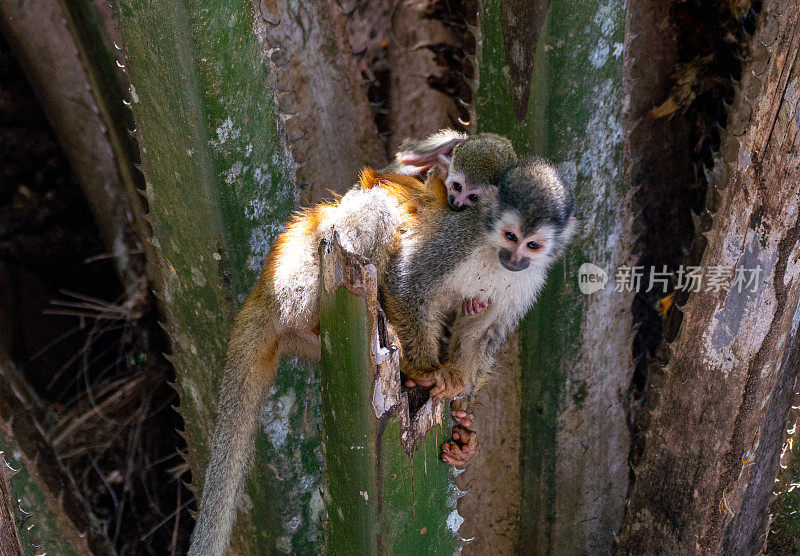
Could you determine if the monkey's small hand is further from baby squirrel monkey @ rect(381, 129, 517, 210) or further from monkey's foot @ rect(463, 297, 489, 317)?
baby squirrel monkey @ rect(381, 129, 517, 210)

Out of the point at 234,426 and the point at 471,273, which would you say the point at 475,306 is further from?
the point at 234,426

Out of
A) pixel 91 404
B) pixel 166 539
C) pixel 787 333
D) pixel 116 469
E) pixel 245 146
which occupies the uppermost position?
pixel 245 146

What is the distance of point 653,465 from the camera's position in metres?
2.41

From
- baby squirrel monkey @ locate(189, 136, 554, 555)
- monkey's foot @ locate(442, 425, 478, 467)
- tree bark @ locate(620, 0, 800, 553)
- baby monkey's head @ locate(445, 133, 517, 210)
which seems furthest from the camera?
tree bark @ locate(620, 0, 800, 553)

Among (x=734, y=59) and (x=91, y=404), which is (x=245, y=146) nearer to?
(x=734, y=59)

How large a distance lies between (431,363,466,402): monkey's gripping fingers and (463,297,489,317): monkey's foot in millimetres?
163

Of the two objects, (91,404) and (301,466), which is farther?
(91,404)

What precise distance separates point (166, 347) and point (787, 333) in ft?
8.26

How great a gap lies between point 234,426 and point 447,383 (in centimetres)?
54

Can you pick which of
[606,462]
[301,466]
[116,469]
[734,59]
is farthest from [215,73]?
[116,469]

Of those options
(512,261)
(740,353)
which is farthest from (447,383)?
(740,353)

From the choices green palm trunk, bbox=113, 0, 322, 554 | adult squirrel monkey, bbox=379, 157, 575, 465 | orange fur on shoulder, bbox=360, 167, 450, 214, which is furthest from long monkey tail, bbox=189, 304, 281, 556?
orange fur on shoulder, bbox=360, 167, 450, 214

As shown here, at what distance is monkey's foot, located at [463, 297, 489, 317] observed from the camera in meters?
2.00

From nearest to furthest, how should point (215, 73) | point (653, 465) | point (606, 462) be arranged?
point (215, 73)
point (653, 465)
point (606, 462)
